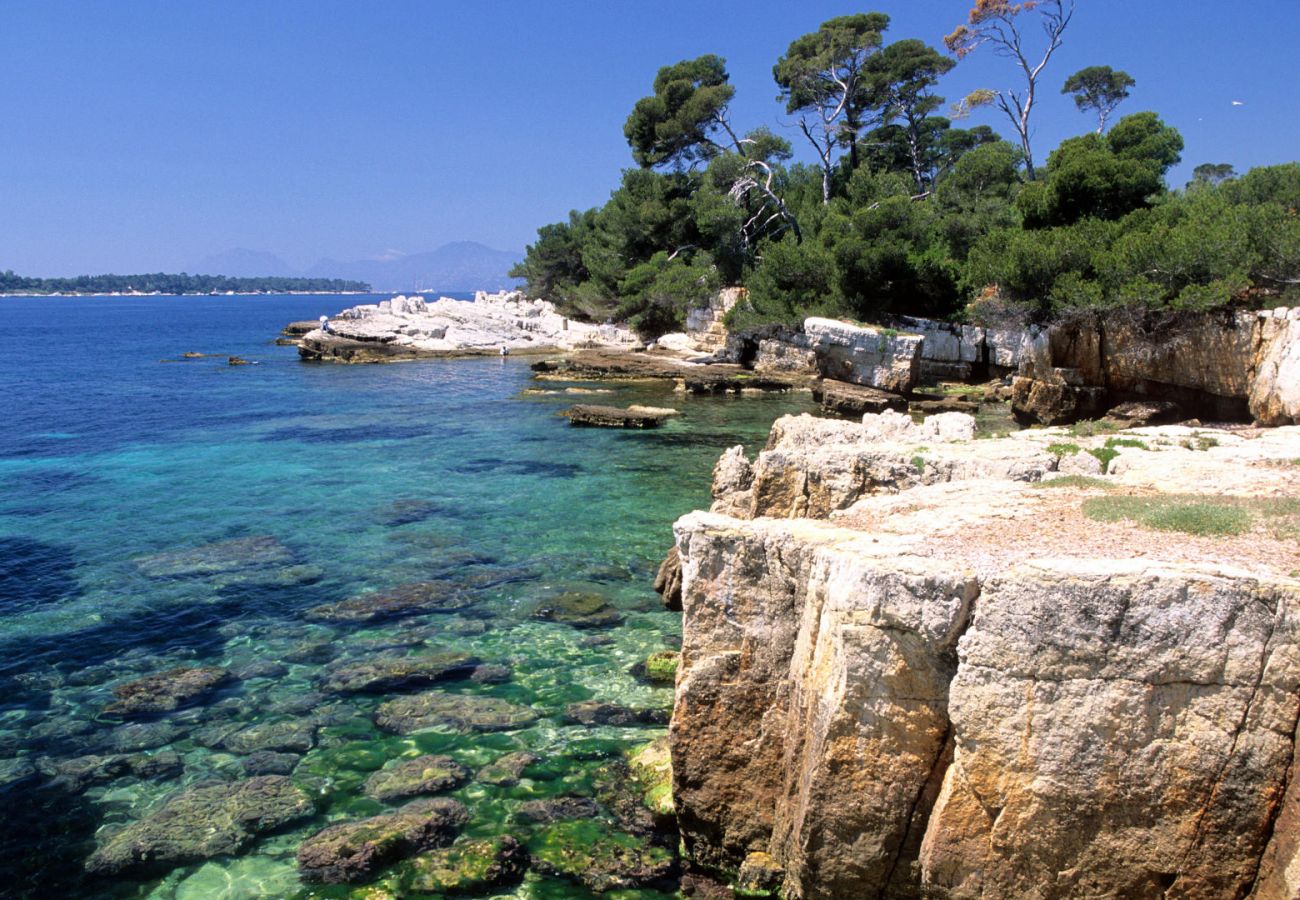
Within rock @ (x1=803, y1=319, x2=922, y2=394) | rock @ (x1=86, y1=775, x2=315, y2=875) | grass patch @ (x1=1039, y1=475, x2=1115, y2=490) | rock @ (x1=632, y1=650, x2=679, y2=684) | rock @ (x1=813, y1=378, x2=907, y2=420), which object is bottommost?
rock @ (x1=86, y1=775, x2=315, y2=875)

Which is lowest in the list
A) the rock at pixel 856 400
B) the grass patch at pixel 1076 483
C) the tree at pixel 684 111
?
the rock at pixel 856 400

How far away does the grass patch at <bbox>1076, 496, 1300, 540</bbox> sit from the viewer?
312 inches

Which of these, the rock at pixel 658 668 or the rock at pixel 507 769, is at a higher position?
the rock at pixel 658 668

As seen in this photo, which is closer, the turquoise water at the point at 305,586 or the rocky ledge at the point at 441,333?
the turquoise water at the point at 305,586

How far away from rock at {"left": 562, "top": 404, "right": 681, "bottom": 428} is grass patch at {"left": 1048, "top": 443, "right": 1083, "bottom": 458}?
20123 mm

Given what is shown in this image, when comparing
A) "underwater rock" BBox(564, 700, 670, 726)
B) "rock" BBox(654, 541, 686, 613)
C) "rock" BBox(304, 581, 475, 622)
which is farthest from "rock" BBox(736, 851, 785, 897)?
"rock" BBox(304, 581, 475, 622)

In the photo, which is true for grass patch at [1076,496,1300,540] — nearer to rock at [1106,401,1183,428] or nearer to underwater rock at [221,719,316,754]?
underwater rock at [221,719,316,754]

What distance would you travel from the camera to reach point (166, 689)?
12297 mm

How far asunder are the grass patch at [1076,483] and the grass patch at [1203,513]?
0.73 m

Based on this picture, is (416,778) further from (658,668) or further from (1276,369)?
(1276,369)

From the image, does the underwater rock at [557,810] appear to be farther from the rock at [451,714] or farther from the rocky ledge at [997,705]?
the rock at [451,714]

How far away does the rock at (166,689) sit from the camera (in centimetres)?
1180

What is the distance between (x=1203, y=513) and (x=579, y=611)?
9654 mm

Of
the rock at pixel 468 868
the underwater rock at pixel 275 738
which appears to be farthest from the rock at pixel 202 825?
the rock at pixel 468 868
